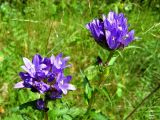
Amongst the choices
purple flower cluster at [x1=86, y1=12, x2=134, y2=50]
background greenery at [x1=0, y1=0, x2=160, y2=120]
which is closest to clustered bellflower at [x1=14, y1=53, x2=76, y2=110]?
purple flower cluster at [x1=86, y1=12, x2=134, y2=50]

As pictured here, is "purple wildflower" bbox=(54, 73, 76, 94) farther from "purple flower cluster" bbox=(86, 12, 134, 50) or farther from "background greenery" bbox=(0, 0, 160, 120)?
"background greenery" bbox=(0, 0, 160, 120)

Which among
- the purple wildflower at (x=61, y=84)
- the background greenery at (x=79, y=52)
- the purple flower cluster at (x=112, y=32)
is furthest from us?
the background greenery at (x=79, y=52)

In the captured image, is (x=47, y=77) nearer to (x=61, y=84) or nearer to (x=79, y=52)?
(x=61, y=84)

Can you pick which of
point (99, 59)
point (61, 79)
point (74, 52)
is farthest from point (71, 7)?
point (61, 79)

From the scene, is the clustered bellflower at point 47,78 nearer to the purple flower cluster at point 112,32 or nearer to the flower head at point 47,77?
the flower head at point 47,77

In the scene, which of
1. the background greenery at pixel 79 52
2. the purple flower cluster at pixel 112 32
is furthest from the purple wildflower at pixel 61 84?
the background greenery at pixel 79 52

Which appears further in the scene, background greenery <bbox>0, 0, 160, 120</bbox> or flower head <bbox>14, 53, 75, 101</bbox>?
background greenery <bbox>0, 0, 160, 120</bbox>
